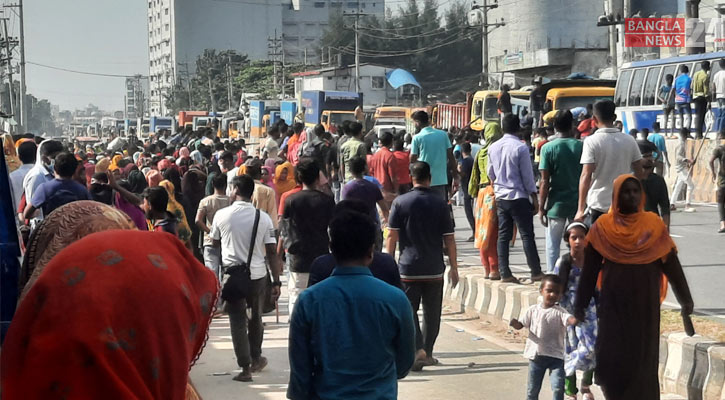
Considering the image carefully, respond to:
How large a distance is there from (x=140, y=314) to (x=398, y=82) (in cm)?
6763

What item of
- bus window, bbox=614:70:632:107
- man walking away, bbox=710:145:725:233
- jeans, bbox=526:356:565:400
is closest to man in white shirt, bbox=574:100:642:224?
jeans, bbox=526:356:565:400

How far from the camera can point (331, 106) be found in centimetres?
5012

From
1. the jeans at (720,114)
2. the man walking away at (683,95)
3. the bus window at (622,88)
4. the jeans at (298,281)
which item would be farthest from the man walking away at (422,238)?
the bus window at (622,88)

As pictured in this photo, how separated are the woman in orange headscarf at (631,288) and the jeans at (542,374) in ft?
1.75

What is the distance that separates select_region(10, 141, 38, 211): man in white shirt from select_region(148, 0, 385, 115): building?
6329 inches

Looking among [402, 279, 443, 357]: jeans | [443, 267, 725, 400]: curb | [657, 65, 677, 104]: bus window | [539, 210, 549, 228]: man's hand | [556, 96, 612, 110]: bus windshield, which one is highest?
[657, 65, 677, 104]: bus window

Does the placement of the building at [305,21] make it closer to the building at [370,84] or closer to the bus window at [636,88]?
the building at [370,84]

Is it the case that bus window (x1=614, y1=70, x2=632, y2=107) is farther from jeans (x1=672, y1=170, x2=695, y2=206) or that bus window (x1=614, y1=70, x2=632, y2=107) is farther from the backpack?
the backpack

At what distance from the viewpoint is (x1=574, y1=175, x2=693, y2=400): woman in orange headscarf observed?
269 inches

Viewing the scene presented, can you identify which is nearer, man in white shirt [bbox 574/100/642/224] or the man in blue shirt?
the man in blue shirt

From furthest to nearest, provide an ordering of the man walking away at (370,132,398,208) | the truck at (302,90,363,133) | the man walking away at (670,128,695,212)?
the truck at (302,90,363,133)
the man walking away at (670,128,695,212)
the man walking away at (370,132,398,208)

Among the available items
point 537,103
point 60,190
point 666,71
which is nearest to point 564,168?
point 60,190

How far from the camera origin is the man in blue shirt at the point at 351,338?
4.81 m

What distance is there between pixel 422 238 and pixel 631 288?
2514mm
